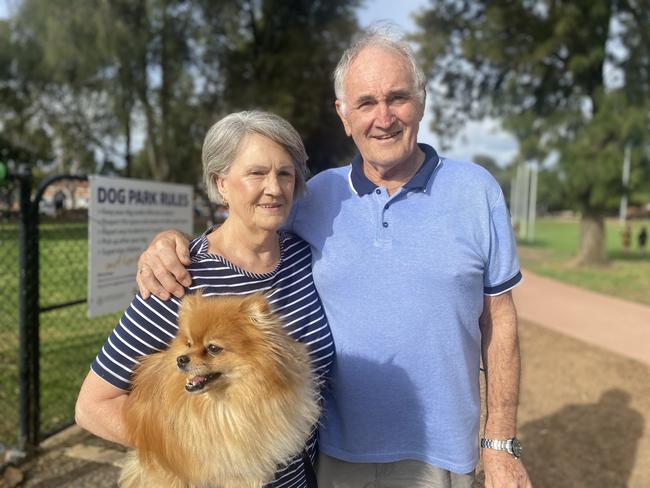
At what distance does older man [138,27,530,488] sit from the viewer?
2076 mm

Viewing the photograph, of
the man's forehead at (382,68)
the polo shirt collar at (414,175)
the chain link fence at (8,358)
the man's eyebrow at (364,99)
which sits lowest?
the chain link fence at (8,358)

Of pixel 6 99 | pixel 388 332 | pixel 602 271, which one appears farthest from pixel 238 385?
pixel 6 99

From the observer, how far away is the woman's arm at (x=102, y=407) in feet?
6.06

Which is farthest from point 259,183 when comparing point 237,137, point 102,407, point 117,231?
point 117,231

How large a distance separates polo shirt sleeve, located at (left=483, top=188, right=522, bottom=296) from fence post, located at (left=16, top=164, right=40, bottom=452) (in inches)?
151

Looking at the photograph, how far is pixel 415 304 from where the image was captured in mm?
2062

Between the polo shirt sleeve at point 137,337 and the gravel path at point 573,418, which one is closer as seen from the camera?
the polo shirt sleeve at point 137,337

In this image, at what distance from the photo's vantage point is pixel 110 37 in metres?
19.5

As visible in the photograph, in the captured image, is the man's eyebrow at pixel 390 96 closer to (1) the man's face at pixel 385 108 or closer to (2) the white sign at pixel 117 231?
(1) the man's face at pixel 385 108

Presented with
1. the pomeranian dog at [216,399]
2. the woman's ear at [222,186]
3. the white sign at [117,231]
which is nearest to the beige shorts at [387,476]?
the pomeranian dog at [216,399]

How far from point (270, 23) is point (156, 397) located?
27.9 m

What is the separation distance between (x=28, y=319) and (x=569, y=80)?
737 inches

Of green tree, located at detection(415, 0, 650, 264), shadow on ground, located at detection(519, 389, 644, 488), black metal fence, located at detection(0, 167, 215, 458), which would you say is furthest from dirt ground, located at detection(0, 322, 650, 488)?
green tree, located at detection(415, 0, 650, 264)

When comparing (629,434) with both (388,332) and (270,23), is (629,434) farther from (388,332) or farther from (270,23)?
(270,23)
